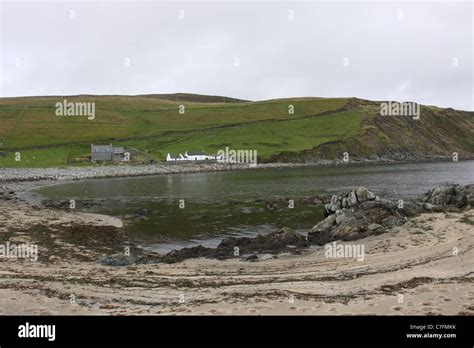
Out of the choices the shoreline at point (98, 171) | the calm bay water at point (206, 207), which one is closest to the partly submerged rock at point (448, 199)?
the calm bay water at point (206, 207)

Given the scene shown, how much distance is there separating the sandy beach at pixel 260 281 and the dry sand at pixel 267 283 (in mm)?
43

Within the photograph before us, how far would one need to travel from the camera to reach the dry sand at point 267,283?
16125 millimetres

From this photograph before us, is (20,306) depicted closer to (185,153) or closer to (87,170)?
(87,170)

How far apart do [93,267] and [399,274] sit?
16.8 m

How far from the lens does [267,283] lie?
69.7 ft

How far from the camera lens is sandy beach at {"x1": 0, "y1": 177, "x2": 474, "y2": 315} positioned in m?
16.2

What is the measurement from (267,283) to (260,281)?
765 mm

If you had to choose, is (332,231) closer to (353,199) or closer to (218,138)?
(353,199)

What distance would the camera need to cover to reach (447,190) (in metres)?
47.2

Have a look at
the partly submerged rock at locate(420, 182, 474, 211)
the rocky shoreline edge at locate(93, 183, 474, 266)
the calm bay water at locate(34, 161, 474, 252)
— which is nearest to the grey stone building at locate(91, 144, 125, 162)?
the calm bay water at locate(34, 161, 474, 252)
